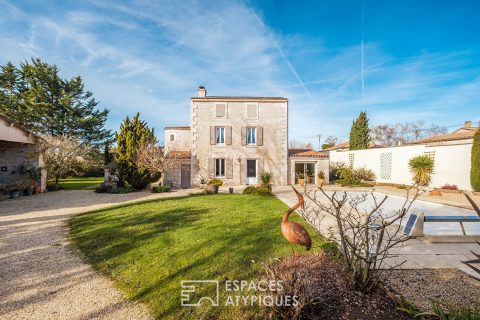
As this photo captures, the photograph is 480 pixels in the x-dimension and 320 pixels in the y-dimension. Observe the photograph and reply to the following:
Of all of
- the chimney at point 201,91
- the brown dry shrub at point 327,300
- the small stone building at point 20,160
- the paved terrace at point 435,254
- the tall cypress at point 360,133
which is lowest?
the paved terrace at point 435,254

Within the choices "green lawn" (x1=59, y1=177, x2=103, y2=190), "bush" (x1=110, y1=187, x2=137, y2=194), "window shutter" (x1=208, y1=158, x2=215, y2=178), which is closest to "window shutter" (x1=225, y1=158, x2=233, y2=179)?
"window shutter" (x1=208, y1=158, x2=215, y2=178)

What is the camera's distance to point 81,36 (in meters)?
9.71

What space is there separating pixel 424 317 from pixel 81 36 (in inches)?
540

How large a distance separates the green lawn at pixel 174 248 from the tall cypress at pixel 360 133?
23383 mm

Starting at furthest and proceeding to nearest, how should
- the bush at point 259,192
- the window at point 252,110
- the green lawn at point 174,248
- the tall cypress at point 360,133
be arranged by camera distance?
the tall cypress at point 360,133 → the window at point 252,110 → the bush at point 259,192 → the green lawn at point 174,248

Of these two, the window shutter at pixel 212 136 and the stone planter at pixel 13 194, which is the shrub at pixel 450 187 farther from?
the stone planter at pixel 13 194

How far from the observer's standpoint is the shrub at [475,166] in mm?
13461

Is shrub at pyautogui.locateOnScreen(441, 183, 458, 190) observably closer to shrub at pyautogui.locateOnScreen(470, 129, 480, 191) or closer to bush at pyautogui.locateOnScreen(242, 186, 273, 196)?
shrub at pyautogui.locateOnScreen(470, 129, 480, 191)

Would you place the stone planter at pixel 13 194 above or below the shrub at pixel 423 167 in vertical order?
below

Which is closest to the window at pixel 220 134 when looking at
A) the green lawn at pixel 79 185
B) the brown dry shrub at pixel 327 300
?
the green lawn at pixel 79 185

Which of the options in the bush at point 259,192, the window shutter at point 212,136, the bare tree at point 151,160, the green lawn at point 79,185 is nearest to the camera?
the bush at point 259,192

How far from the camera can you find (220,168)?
1920 centimetres

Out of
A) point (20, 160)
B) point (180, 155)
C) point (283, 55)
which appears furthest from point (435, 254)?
point (20, 160)

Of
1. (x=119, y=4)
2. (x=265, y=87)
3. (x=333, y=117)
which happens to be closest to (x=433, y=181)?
(x=333, y=117)
